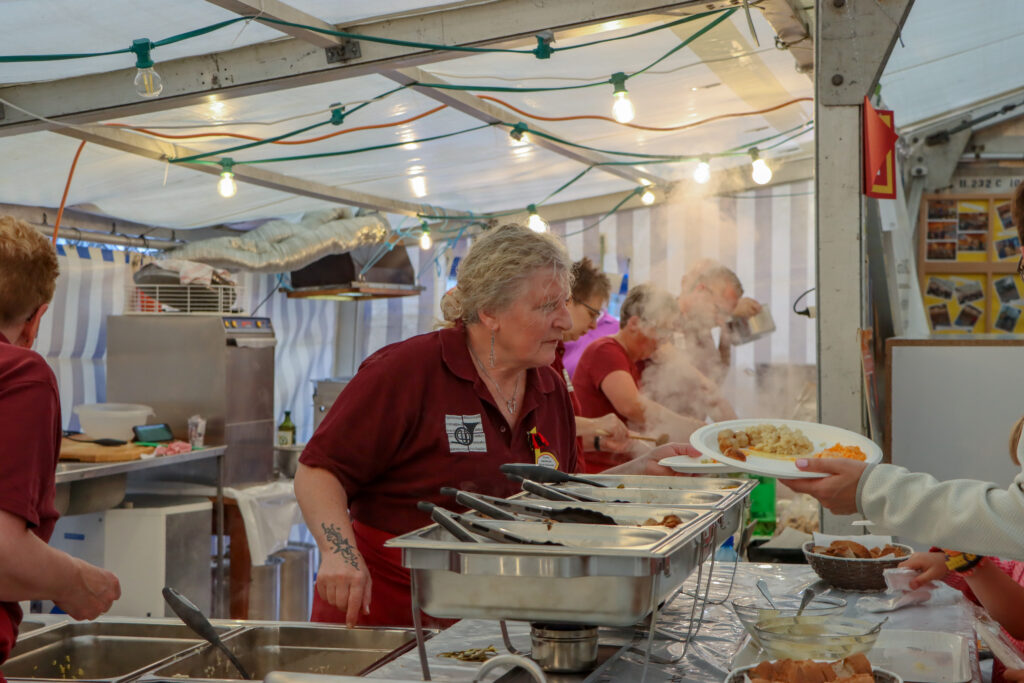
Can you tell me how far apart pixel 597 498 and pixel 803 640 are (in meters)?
0.47

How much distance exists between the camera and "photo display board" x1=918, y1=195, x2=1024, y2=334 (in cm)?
698

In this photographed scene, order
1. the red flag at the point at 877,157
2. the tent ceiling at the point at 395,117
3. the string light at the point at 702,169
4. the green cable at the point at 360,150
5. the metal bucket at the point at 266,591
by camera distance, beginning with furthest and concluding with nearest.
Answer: the string light at the point at 702,169, the metal bucket at the point at 266,591, the green cable at the point at 360,150, the tent ceiling at the point at 395,117, the red flag at the point at 877,157

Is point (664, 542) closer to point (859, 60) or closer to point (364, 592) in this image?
point (364, 592)

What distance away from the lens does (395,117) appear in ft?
15.6

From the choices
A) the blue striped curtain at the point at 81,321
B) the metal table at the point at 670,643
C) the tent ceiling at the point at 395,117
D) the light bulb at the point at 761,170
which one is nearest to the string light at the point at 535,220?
the tent ceiling at the point at 395,117

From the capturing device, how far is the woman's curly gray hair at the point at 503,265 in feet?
7.04

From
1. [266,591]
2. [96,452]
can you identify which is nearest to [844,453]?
[96,452]

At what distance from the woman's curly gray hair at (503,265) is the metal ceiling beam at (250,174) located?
9.30 feet

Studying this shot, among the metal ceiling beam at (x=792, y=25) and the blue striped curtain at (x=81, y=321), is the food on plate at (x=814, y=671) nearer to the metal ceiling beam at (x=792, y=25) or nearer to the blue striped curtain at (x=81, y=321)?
the metal ceiling beam at (x=792, y=25)

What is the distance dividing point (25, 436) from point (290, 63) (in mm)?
2559

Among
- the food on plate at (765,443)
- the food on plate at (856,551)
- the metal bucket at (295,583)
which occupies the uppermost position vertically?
the food on plate at (765,443)

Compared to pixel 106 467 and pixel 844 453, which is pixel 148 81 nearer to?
pixel 106 467

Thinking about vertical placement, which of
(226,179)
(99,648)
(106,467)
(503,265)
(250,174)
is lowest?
(99,648)

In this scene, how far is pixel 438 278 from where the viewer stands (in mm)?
8828
